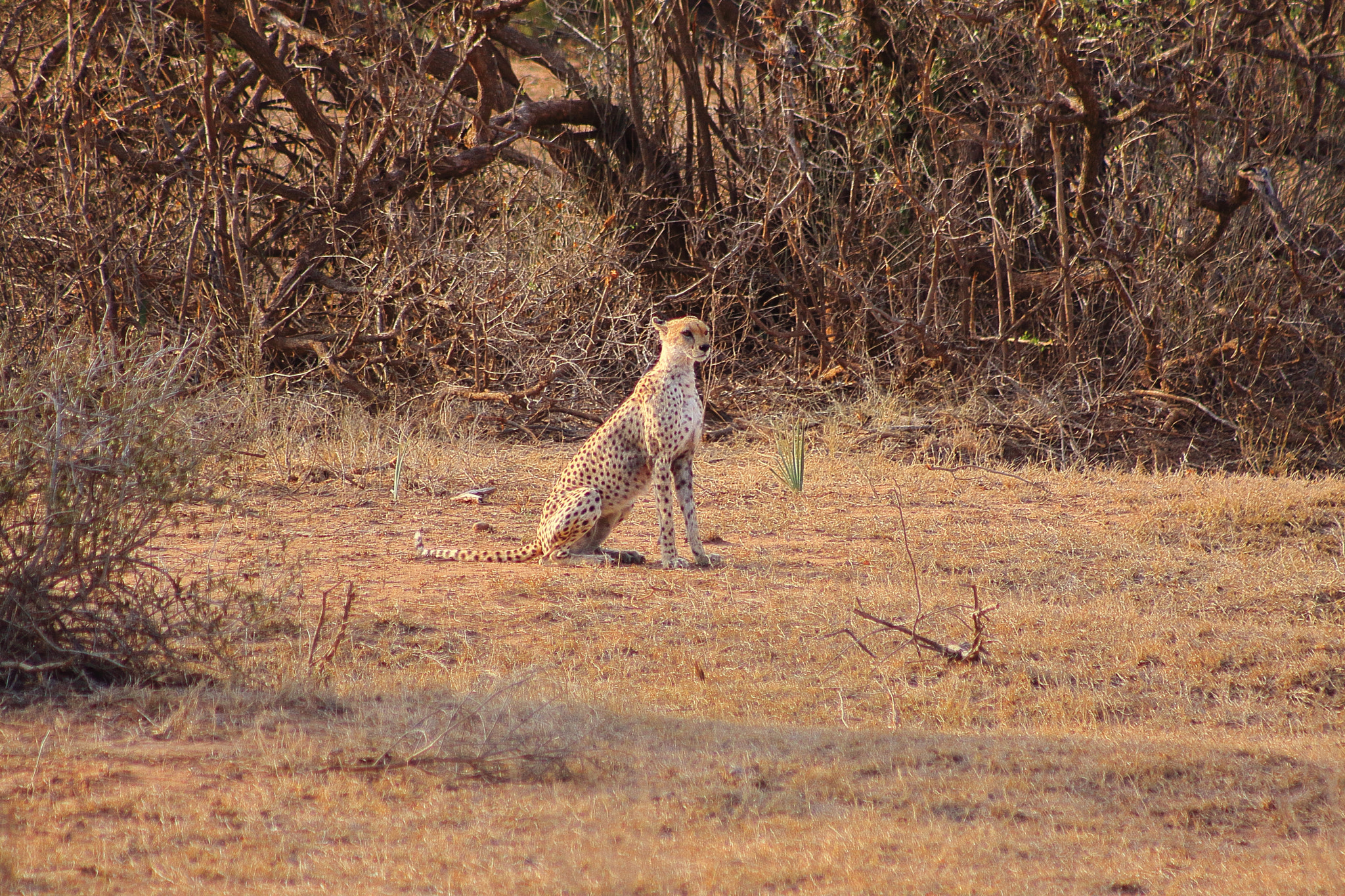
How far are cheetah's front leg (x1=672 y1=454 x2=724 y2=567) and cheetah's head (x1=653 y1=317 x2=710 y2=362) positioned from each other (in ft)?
1.72

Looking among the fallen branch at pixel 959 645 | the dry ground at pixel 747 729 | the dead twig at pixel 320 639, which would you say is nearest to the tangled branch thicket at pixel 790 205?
the dry ground at pixel 747 729

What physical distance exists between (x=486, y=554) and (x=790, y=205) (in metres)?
5.14

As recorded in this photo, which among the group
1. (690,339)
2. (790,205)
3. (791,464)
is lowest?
(791,464)

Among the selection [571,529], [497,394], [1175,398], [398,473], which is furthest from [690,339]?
[1175,398]

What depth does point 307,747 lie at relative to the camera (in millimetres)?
3770

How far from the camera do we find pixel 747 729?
412cm

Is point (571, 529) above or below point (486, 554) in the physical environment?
above

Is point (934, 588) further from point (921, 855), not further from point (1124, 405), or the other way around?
point (1124, 405)

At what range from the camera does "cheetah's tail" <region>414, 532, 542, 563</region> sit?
636 cm

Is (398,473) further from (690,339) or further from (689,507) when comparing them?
(690,339)

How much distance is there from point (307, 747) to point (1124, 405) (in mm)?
7689

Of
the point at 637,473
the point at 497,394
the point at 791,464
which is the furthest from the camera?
the point at 497,394

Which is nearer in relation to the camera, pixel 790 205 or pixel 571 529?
pixel 571 529

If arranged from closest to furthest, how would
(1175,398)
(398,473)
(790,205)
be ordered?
(398,473), (1175,398), (790,205)
